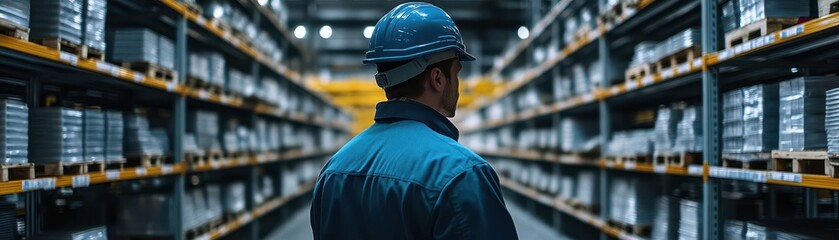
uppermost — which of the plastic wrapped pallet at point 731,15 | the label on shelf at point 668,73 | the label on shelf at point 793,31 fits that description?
the plastic wrapped pallet at point 731,15

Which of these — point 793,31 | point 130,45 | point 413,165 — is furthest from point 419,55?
point 130,45

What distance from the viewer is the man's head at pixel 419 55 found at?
1.84 m

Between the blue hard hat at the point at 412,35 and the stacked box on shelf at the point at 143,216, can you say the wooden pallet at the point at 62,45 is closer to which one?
the stacked box on shelf at the point at 143,216

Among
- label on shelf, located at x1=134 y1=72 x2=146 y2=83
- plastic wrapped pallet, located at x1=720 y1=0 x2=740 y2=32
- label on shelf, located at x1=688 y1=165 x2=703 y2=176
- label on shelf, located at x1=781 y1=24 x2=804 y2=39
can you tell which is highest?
plastic wrapped pallet, located at x1=720 y1=0 x2=740 y2=32

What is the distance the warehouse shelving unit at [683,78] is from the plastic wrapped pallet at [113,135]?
155 inches

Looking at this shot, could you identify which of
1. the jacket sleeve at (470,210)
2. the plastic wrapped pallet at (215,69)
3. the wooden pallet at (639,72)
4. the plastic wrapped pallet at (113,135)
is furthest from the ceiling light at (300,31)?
the jacket sleeve at (470,210)

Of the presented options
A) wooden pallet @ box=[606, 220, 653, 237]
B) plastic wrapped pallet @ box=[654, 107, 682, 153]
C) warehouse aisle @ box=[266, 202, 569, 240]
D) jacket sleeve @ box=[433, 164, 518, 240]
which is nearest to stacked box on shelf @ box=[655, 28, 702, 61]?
plastic wrapped pallet @ box=[654, 107, 682, 153]

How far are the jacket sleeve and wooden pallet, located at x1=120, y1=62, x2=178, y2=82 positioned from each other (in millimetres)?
3783

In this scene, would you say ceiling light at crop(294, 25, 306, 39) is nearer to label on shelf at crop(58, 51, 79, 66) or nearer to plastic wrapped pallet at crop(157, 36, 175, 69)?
plastic wrapped pallet at crop(157, 36, 175, 69)

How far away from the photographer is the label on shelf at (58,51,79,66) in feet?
11.4

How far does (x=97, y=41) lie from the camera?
403 centimetres

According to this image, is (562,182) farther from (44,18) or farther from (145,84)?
(44,18)

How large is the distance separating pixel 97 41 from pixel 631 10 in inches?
157

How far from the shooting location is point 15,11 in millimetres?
3143
